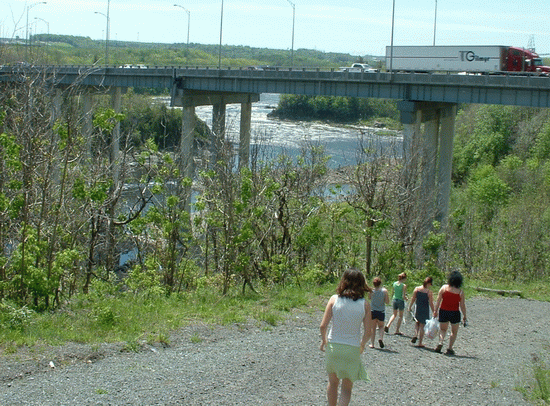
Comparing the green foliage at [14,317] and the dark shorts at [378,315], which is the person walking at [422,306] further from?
the green foliage at [14,317]

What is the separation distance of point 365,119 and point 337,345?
9902 centimetres

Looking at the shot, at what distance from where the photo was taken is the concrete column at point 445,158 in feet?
148

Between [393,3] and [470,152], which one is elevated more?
[393,3]

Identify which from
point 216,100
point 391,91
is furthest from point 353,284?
point 216,100

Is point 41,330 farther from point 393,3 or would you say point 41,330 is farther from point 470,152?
point 470,152

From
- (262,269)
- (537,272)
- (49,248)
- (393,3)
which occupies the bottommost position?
(537,272)

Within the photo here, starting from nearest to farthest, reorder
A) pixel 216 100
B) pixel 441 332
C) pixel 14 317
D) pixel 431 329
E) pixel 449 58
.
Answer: pixel 14 317 < pixel 431 329 < pixel 441 332 < pixel 449 58 < pixel 216 100

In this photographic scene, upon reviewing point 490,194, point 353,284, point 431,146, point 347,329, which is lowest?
point 490,194

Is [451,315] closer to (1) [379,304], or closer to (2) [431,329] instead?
(2) [431,329]

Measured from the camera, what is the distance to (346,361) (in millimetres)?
7918

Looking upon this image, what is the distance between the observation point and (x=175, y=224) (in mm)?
17531

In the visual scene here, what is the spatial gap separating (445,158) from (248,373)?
39788 millimetres

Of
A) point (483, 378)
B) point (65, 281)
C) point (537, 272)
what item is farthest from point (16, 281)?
point (537, 272)

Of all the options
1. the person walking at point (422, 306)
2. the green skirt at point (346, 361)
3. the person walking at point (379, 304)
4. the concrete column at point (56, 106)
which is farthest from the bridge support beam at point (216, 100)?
the green skirt at point (346, 361)
